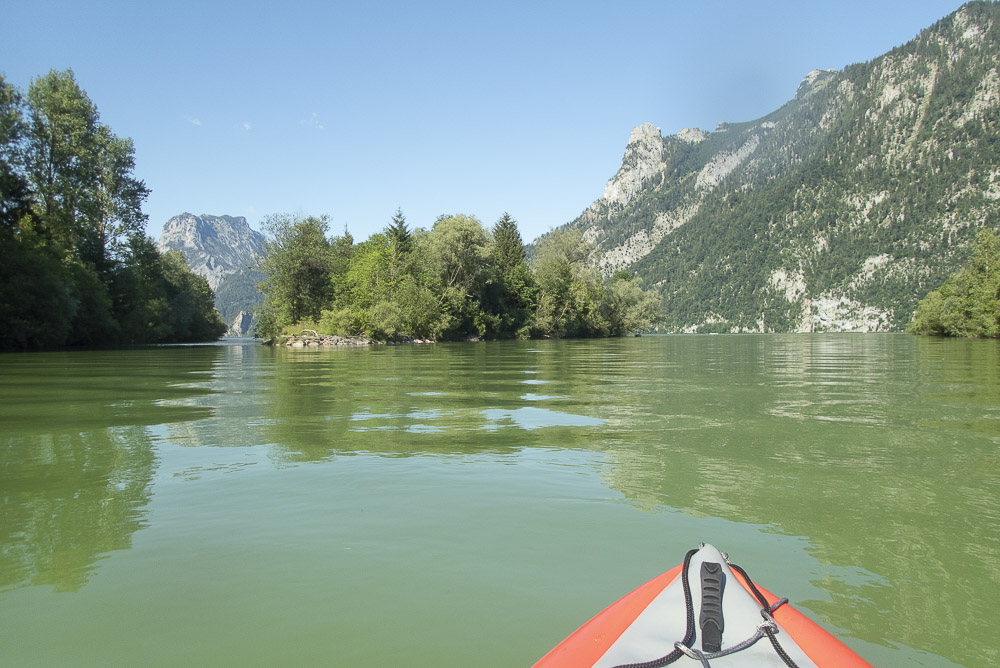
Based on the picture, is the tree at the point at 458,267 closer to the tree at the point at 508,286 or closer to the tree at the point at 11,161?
the tree at the point at 508,286

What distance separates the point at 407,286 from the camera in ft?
203

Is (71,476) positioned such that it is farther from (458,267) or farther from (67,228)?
(458,267)

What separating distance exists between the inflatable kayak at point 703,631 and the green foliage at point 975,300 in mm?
66816

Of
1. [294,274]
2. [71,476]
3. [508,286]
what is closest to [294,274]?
[294,274]

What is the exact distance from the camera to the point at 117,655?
280 centimetres

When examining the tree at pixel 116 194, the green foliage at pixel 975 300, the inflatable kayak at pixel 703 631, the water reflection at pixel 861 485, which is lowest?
the water reflection at pixel 861 485

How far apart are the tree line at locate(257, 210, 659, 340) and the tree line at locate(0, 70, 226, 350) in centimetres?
1313

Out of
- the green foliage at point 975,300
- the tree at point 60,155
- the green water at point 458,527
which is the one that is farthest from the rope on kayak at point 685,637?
the green foliage at point 975,300

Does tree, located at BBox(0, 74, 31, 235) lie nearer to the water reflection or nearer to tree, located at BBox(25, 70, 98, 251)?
tree, located at BBox(25, 70, 98, 251)

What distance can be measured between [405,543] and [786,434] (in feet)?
20.9

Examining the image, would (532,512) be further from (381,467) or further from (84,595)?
(84,595)

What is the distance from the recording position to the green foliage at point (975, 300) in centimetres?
5538

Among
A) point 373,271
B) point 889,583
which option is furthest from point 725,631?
point 373,271

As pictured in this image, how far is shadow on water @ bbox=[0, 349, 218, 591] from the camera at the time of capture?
4.08 m
